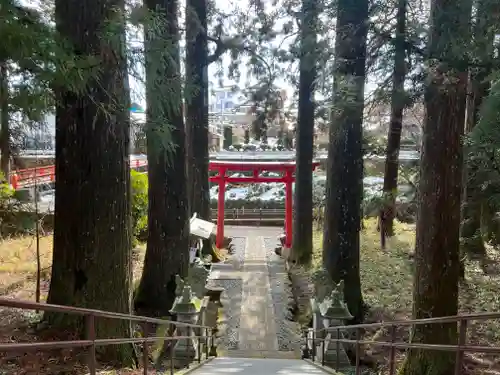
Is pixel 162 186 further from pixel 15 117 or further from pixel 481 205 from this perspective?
pixel 481 205

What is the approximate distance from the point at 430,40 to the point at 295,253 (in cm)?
1034

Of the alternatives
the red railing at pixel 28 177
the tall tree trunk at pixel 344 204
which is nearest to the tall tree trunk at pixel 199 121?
the red railing at pixel 28 177

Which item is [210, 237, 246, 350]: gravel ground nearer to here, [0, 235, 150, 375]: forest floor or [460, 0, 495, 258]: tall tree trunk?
[0, 235, 150, 375]: forest floor

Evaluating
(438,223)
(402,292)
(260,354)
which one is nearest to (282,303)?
(402,292)

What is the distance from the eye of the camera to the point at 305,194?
1494cm

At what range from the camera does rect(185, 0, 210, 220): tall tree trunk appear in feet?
44.8

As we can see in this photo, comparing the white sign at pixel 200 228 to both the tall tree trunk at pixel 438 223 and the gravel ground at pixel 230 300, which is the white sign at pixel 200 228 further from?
the tall tree trunk at pixel 438 223

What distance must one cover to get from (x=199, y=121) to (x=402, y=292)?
23.4 ft

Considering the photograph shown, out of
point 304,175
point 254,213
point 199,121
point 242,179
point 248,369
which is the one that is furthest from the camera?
point 254,213

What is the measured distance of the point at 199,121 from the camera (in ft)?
47.3

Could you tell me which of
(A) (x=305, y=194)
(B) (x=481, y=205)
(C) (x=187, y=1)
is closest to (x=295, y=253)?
(A) (x=305, y=194)

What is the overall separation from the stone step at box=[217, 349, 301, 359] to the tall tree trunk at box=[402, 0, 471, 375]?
8.91 ft

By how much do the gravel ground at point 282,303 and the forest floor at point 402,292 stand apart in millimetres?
303

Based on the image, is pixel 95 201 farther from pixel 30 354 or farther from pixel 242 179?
pixel 242 179
